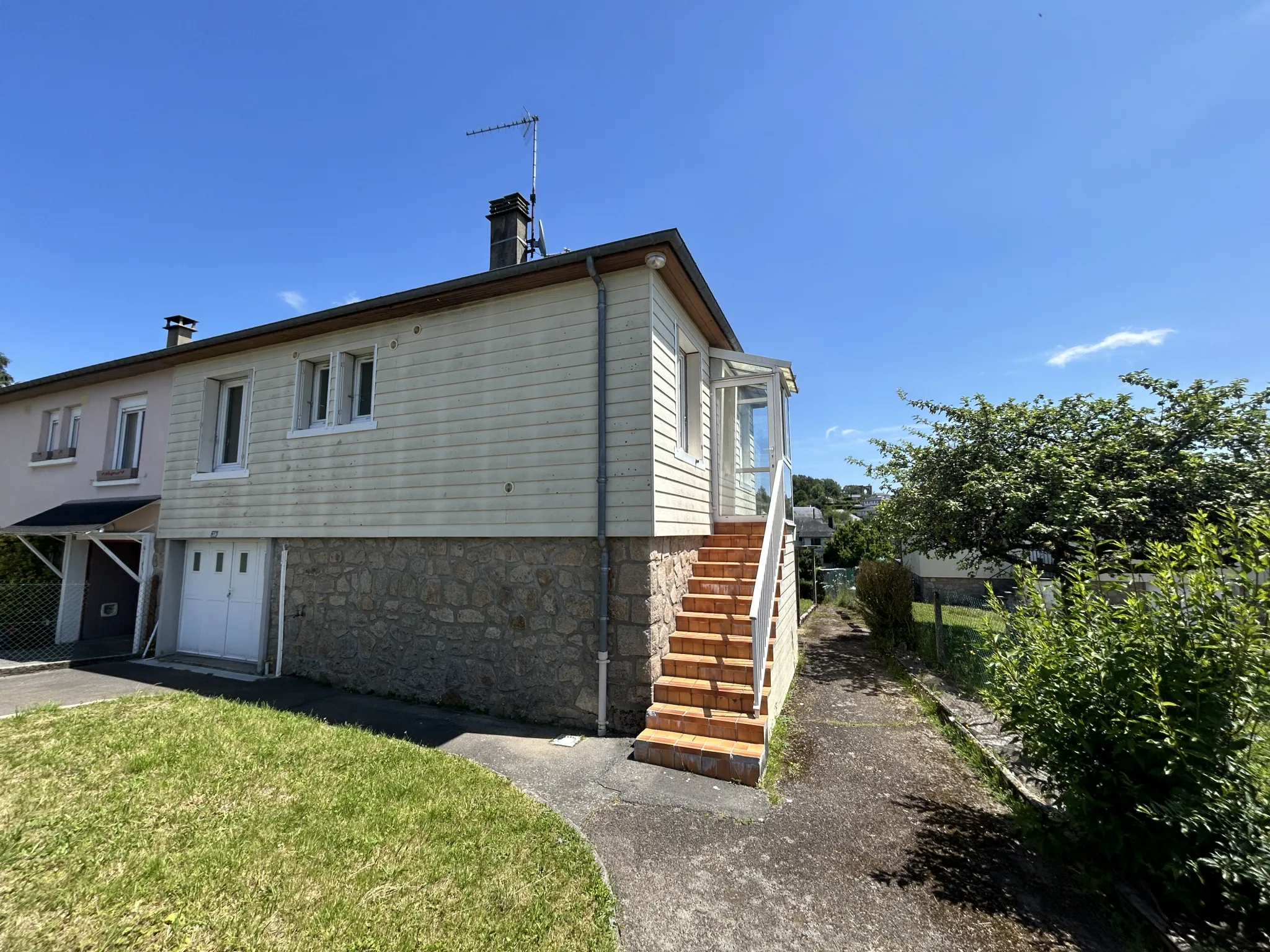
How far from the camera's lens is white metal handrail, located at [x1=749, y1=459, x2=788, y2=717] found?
4.62 meters

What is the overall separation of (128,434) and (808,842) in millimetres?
13030

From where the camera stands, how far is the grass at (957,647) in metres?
6.89

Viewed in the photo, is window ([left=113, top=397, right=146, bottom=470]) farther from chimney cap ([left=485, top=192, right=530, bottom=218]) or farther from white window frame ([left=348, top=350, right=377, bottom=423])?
chimney cap ([left=485, top=192, right=530, bottom=218])

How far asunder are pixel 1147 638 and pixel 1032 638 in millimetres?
659

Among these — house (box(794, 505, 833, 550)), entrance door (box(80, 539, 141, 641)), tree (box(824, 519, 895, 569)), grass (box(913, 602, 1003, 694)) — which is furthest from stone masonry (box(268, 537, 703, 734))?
house (box(794, 505, 833, 550))

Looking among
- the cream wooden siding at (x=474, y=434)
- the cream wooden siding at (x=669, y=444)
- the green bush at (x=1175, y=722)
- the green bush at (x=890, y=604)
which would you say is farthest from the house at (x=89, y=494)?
the green bush at (x=890, y=604)

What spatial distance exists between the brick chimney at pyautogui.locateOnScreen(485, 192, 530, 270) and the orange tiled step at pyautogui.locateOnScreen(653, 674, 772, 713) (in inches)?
246

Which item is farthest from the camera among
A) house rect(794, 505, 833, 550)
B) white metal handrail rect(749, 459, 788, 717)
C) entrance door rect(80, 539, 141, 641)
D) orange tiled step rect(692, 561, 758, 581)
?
house rect(794, 505, 833, 550)

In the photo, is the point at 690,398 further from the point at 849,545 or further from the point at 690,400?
the point at 849,545

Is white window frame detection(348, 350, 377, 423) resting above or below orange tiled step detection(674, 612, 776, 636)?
above

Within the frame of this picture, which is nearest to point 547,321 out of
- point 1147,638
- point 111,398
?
point 1147,638

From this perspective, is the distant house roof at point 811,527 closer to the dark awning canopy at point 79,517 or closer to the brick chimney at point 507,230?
the brick chimney at point 507,230

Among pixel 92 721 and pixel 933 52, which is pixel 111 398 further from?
pixel 933 52

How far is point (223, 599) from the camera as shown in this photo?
8172 mm
